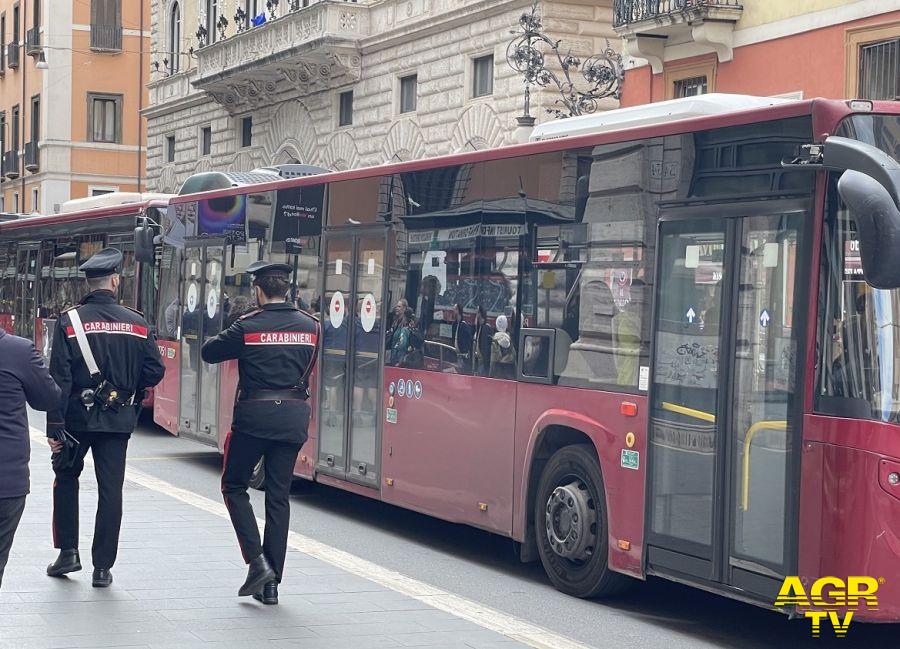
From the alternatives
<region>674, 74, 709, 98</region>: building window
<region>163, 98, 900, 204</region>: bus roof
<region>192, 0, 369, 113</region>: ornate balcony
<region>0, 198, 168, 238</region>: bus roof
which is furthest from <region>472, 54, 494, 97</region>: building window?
<region>163, 98, 900, 204</region>: bus roof

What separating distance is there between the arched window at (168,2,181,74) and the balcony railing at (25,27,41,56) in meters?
13.5

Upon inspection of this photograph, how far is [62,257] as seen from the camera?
22250mm

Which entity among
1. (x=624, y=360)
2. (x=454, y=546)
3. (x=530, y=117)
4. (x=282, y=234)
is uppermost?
(x=530, y=117)

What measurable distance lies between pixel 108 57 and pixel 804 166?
175ft

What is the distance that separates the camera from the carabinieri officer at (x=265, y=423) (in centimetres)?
801

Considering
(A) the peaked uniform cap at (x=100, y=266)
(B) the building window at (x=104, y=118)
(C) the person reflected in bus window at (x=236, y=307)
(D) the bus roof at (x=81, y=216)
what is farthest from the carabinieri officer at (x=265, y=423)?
(B) the building window at (x=104, y=118)

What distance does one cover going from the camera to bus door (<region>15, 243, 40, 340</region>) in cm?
2380

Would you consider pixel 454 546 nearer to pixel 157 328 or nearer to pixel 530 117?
pixel 157 328

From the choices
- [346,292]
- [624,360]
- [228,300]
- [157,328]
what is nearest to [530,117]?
[157,328]

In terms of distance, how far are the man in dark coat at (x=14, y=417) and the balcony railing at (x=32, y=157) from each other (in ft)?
176

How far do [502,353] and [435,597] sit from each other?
1.84 m

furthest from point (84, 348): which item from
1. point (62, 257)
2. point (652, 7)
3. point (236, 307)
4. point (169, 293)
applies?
point (652, 7)

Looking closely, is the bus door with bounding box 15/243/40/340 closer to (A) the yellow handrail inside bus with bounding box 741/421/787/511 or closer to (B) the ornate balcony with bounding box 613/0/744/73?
(B) the ornate balcony with bounding box 613/0/744/73

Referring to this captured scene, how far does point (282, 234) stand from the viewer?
1305 centimetres
